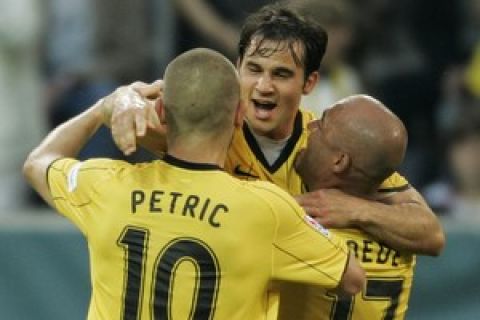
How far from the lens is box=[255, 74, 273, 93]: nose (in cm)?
507

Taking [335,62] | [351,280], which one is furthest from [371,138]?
[335,62]

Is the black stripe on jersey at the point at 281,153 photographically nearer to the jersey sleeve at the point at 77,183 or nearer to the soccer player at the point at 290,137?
the soccer player at the point at 290,137

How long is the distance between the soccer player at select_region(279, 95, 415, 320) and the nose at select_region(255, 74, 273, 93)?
205 mm

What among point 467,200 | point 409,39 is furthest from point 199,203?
point 409,39

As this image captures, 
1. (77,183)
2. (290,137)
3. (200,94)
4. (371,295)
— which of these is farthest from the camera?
(290,137)

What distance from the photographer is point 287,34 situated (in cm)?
511

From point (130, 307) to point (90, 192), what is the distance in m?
0.38

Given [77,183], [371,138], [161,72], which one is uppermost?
[371,138]

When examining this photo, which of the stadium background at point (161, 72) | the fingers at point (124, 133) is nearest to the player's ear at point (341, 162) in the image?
the fingers at point (124, 133)

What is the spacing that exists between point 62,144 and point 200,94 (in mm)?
689

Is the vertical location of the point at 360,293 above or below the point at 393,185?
below

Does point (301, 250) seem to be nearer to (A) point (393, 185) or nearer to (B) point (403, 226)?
(B) point (403, 226)

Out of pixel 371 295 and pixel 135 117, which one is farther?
pixel 371 295

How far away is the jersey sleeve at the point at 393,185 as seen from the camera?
5195 millimetres
